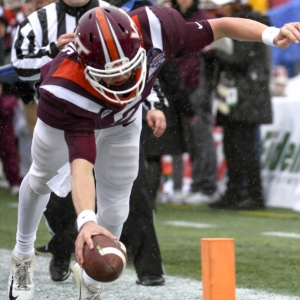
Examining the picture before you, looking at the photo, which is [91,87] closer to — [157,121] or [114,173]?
[114,173]

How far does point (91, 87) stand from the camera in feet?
11.9

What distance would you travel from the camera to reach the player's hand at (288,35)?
3.62m

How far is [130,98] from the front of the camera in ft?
11.9

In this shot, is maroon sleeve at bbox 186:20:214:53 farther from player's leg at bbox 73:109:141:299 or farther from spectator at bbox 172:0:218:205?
spectator at bbox 172:0:218:205

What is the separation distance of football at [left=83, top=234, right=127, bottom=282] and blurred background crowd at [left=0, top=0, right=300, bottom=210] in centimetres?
355

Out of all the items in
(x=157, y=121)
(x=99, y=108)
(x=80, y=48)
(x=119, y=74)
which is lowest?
(x=157, y=121)

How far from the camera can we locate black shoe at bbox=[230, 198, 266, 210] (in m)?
8.06

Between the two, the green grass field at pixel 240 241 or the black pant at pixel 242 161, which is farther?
the black pant at pixel 242 161

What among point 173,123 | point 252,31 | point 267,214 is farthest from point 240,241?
point 252,31

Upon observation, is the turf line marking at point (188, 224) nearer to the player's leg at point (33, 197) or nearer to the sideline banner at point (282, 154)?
the sideline banner at point (282, 154)

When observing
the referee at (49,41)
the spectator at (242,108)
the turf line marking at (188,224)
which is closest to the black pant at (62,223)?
the referee at (49,41)

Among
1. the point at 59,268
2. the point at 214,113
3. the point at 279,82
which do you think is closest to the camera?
the point at 59,268

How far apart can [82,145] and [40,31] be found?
166 centimetres

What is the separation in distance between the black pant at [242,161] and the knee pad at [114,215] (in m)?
4.03
